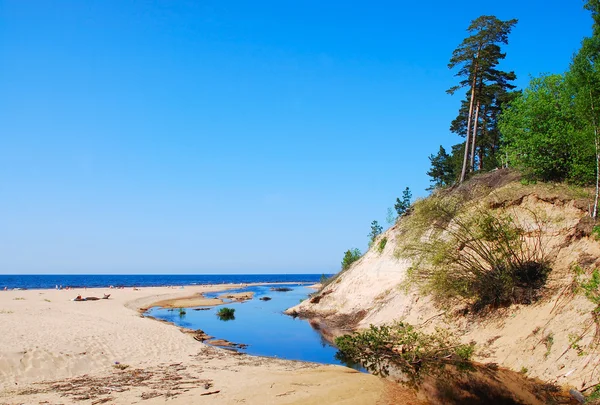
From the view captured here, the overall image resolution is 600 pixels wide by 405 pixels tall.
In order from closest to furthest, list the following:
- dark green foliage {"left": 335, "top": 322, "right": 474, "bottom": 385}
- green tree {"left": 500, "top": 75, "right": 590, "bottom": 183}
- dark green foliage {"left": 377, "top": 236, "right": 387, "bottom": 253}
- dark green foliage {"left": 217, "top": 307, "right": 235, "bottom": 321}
Result: 1. dark green foliage {"left": 335, "top": 322, "right": 474, "bottom": 385}
2. green tree {"left": 500, "top": 75, "right": 590, "bottom": 183}
3. dark green foliage {"left": 377, "top": 236, "right": 387, "bottom": 253}
4. dark green foliage {"left": 217, "top": 307, "right": 235, "bottom": 321}

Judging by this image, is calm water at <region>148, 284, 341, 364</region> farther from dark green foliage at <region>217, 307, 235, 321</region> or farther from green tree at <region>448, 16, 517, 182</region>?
green tree at <region>448, 16, 517, 182</region>

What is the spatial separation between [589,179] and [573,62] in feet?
19.6

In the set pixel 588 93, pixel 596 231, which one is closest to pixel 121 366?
pixel 596 231

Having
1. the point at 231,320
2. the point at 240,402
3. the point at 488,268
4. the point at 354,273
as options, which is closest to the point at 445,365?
the point at 488,268

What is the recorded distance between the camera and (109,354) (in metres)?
17.0

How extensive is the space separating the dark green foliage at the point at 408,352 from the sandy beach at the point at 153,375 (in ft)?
7.78

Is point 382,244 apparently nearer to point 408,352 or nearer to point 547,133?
point 547,133

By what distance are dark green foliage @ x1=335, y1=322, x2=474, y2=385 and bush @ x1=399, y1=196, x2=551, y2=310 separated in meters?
2.23

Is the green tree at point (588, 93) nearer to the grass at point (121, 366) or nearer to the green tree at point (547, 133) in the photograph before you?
the green tree at point (547, 133)

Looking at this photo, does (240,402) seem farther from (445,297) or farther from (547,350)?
(445,297)

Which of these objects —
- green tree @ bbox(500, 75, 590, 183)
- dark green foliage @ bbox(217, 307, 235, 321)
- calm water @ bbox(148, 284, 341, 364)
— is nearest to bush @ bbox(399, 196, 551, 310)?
green tree @ bbox(500, 75, 590, 183)

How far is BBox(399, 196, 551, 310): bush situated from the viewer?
56.5 feet

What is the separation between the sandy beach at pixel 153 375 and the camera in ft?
37.1

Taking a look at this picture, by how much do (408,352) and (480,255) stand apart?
5.17 metres
